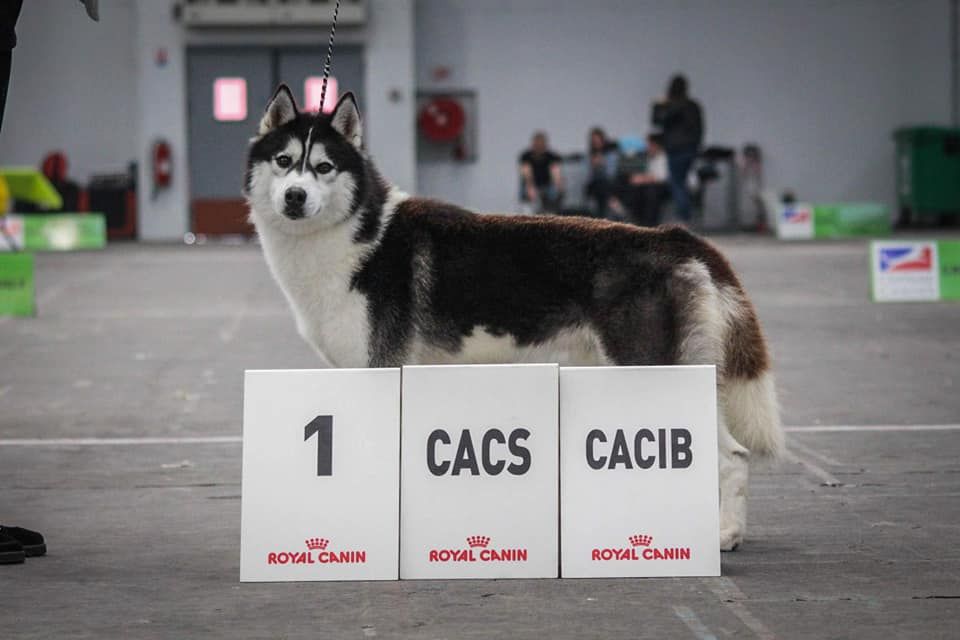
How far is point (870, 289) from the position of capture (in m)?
15.4

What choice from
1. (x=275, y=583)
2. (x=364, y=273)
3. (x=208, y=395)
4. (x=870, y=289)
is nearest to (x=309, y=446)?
(x=275, y=583)

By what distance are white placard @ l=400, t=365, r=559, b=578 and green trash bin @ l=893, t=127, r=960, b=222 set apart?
24948mm

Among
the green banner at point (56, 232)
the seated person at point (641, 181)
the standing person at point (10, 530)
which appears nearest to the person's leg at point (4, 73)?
the standing person at point (10, 530)

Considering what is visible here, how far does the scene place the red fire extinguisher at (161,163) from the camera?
93.8 feet

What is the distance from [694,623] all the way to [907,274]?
36.7ft

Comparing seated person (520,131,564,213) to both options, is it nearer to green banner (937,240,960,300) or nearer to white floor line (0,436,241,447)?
green banner (937,240,960,300)

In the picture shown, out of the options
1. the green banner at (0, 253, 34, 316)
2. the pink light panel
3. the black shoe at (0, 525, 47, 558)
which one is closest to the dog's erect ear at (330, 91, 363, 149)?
the black shoe at (0, 525, 47, 558)

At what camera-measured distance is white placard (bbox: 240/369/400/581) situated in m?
5.10

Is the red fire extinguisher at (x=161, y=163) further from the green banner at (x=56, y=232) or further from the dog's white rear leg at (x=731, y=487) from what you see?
the dog's white rear leg at (x=731, y=487)

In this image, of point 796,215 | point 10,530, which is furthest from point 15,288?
point 796,215

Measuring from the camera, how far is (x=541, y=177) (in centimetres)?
2739

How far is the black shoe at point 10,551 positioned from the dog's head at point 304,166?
1.39 meters

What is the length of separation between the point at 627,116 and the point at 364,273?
24.7 metres

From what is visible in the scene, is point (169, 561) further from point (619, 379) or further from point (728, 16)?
point (728, 16)
